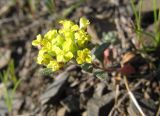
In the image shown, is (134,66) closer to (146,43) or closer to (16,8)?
(146,43)

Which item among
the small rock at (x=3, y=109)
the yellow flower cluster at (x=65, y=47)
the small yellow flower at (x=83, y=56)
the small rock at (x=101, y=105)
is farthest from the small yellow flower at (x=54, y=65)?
the small rock at (x=3, y=109)

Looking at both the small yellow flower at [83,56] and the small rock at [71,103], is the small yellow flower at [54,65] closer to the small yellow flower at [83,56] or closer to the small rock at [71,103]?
the small yellow flower at [83,56]

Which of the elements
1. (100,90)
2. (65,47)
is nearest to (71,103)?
(100,90)

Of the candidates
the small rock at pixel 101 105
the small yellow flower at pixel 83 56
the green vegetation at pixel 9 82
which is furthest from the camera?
the green vegetation at pixel 9 82

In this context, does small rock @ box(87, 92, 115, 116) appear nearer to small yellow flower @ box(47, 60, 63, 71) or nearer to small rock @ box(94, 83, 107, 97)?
small rock @ box(94, 83, 107, 97)

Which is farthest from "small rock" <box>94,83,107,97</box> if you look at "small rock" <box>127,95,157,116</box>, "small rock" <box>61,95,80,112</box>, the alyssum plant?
the alyssum plant

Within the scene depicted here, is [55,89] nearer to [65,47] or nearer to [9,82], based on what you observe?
[9,82]

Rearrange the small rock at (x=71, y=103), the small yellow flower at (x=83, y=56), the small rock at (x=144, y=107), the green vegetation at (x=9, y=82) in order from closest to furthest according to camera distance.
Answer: the small yellow flower at (x=83, y=56)
the small rock at (x=144, y=107)
the small rock at (x=71, y=103)
the green vegetation at (x=9, y=82)

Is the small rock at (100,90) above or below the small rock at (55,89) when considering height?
below
